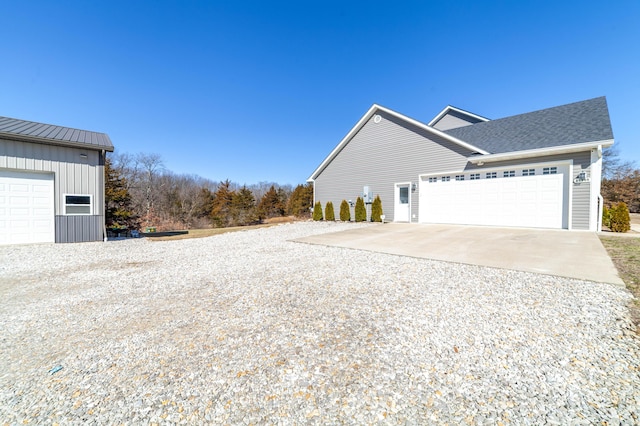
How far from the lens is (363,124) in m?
15.3

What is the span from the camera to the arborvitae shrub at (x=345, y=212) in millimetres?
15312

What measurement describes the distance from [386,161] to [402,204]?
269 cm

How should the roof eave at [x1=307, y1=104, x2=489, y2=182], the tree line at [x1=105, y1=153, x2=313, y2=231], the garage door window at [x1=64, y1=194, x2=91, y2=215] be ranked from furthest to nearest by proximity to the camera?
the tree line at [x1=105, y1=153, x2=313, y2=231], the roof eave at [x1=307, y1=104, x2=489, y2=182], the garage door window at [x1=64, y1=194, x2=91, y2=215]

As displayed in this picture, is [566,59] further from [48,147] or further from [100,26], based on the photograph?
[48,147]

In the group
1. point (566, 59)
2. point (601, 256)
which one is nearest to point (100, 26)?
point (601, 256)

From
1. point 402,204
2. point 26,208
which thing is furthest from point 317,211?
point 26,208

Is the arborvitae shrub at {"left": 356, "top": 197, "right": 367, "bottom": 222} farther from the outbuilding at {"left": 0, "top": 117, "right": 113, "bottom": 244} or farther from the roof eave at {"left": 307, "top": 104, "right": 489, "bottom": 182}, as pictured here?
the outbuilding at {"left": 0, "top": 117, "right": 113, "bottom": 244}

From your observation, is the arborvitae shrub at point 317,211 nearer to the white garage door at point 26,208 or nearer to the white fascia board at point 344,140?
the white fascia board at point 344,140

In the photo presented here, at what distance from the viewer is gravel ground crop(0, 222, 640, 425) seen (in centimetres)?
165

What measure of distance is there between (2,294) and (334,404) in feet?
18.8

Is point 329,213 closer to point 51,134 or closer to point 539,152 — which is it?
point 539,152

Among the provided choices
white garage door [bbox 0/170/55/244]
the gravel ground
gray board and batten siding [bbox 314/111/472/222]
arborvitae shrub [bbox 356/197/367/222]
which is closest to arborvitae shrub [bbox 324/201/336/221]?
gray board and batten siding [bbox 314/111/472/222]

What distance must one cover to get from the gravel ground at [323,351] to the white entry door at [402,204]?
9249 mm

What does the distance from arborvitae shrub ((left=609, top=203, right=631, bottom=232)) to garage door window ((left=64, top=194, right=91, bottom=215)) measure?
1965 cm
